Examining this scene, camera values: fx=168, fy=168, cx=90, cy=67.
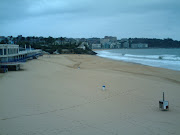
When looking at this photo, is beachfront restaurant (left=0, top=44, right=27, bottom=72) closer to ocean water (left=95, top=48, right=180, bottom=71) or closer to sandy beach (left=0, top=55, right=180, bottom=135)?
sandy beach (left=0, top=55, right=180, bottom=135)

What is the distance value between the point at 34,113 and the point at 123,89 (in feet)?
21.2

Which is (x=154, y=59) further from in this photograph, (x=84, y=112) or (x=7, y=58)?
(x=84, y=112)

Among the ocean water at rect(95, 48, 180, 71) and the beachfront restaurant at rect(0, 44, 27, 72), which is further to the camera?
the ocean water at rect(95, 48, 180, 71)

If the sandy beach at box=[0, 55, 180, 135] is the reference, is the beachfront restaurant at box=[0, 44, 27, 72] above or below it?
above

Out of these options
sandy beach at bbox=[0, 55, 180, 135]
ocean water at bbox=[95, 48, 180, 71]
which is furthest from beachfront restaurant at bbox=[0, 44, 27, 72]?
ocean water at bbox=[95, 48, 180, 71]

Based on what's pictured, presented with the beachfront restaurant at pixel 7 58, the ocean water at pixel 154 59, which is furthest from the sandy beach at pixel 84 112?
the ocean water at pixel 154 59

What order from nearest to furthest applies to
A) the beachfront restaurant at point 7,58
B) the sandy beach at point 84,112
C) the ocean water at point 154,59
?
1. the sandy beach at point 84,112
2. the beachfront restaurant at point 7,58
3. the ocean water at point 154,59

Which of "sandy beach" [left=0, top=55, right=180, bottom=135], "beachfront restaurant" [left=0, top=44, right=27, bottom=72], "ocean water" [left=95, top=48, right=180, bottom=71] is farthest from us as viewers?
"ocean water" [left=95, top=48, right=180, bottom=71]

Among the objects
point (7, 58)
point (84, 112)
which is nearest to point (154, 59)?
point (7, 58)

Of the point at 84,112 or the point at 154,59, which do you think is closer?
the point at 84,112

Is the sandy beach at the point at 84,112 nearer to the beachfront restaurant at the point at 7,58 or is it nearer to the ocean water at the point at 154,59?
the beachfront restaurant at the point at 7,58

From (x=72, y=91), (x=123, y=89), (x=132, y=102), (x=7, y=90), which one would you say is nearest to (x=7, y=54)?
(x=7, y=90)

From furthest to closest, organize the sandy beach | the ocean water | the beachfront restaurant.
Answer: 1. the ocean water
2. the beachfront restaurant
3. the sandy beach

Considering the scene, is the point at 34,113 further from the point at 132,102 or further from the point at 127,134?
the point at 132,102
